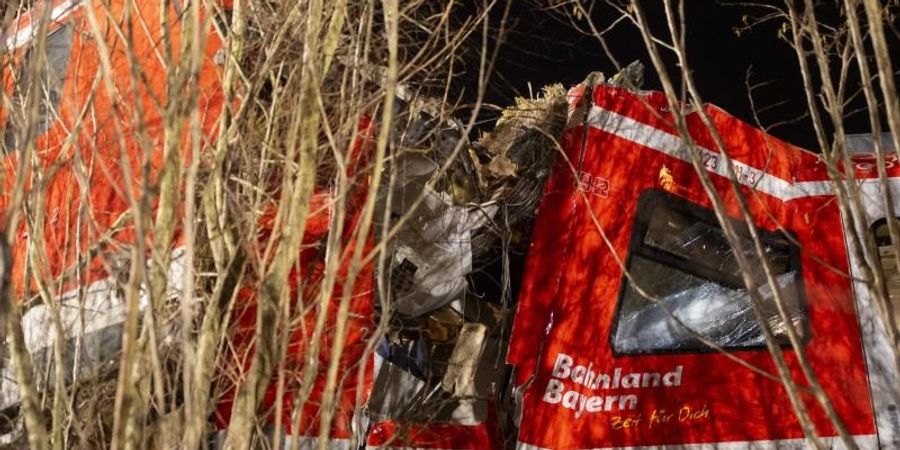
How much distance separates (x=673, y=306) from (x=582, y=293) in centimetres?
47

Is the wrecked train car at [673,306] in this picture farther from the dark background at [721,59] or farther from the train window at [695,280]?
the dark background at [721,59]

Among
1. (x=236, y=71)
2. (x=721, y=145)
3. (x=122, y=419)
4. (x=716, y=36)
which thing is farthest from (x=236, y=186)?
(x=716, y=36)

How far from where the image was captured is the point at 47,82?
3535mm

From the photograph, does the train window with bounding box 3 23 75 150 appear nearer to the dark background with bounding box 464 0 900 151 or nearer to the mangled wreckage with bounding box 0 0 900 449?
the mangled wreckage with bounding box 0 0 900 449

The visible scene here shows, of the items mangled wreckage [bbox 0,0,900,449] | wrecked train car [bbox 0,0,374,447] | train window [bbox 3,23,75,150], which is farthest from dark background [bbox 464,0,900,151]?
wrecked train car [bbox 0,0,374,447]

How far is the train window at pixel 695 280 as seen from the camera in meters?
4.15

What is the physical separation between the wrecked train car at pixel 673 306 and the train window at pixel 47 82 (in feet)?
6.91

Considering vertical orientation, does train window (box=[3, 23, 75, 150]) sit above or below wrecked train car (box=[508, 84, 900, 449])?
above

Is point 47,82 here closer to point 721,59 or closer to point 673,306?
point 673,306

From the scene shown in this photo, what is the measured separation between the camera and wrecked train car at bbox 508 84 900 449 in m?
3.96

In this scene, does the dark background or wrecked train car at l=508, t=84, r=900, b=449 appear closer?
wrecked train car at l=508, t=84, r=900, b=449

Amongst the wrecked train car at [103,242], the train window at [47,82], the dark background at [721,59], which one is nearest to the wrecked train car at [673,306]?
the wrecked train car at [103,242]

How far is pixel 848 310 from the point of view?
4223 millimetres

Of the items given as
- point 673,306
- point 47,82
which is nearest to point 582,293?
point 673,306
